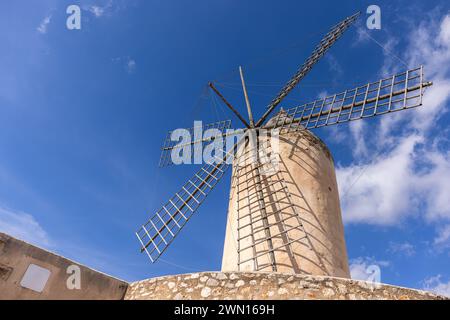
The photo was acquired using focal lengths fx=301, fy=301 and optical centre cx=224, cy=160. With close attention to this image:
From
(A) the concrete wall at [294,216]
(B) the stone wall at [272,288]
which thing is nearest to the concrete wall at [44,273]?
(B) the stone wall at [272,288]

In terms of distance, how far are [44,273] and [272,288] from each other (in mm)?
2291

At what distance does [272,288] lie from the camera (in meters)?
2.75

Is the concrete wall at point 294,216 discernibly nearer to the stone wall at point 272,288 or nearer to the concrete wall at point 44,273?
the stone wall at point 272,288

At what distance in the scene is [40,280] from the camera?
3.03m

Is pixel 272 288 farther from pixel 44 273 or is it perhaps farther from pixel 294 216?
pixel 44 273

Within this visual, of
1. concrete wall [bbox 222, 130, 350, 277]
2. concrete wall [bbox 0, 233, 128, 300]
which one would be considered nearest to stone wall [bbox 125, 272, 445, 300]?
concrete wall [bbox 0, 233, 128, 300]

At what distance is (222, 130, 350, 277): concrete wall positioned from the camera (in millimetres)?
4484

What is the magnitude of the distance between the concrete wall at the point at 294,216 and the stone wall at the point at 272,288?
124cm

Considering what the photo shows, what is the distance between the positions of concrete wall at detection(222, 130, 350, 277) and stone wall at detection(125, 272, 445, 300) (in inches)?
48.8

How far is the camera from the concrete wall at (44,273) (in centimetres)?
290

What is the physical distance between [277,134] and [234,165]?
1.14 meters

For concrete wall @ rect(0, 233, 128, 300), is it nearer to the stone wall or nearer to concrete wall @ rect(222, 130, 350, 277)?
the stone wall
